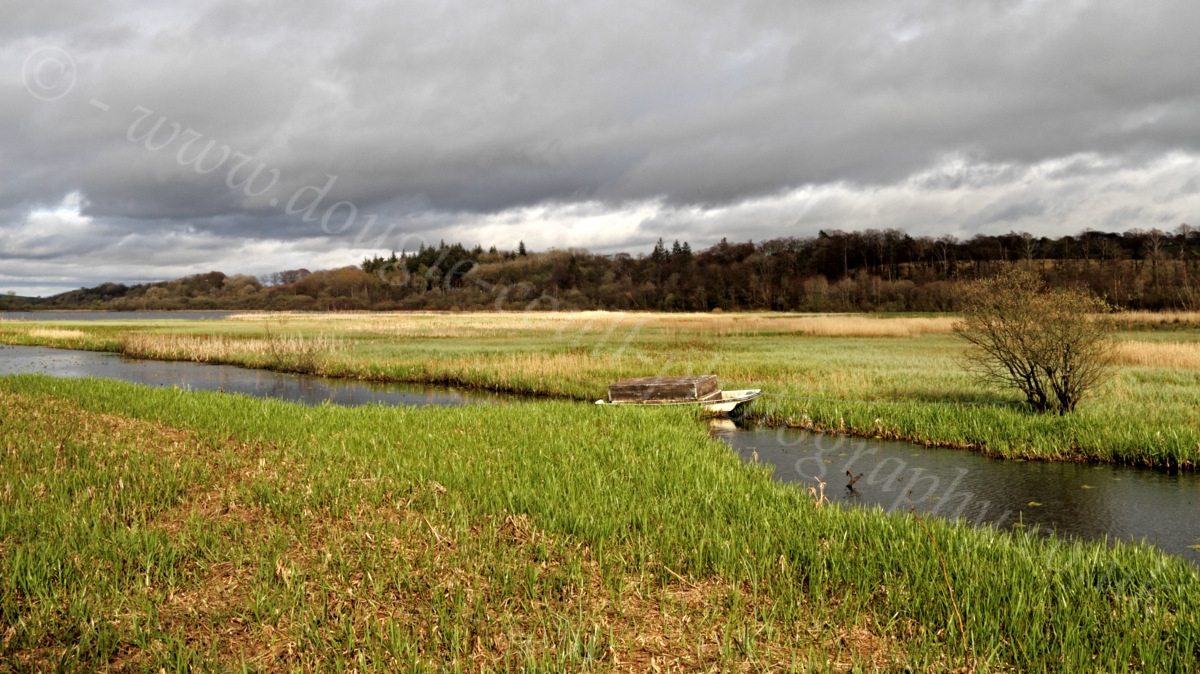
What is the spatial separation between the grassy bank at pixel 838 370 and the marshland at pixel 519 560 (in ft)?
0.96

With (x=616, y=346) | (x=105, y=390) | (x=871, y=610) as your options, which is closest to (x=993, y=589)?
(x=871, y=610)

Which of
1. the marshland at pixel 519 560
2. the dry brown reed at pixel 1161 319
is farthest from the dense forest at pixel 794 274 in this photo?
the marshland at pixel 519 560

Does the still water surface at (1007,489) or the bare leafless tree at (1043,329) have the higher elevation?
the bare leafless tree at (1043,329)

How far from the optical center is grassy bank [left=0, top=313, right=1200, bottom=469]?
1450 centimetres

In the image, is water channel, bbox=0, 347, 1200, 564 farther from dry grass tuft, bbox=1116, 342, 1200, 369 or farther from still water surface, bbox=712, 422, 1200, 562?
dry grass tuft, bbox=1116, 342, 1200, 369

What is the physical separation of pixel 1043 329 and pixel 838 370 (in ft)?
34.6

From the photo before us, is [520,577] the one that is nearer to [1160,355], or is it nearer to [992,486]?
[992,486]

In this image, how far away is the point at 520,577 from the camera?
6.25 m

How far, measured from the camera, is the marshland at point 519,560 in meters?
5.06

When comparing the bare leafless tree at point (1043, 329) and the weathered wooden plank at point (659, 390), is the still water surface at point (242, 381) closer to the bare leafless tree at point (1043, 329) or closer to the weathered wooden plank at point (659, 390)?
the weathered wooden plank at point (659, 390)

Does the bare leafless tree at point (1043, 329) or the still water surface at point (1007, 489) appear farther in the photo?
the bare leafless tree at point (1043, 329)

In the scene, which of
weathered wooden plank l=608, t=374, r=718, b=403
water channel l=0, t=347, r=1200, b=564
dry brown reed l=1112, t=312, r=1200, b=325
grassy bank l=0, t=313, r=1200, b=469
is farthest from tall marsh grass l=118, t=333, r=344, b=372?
dry brown reed l=1112, t=312, r=1200, b=325

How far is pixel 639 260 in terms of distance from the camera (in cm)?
17062

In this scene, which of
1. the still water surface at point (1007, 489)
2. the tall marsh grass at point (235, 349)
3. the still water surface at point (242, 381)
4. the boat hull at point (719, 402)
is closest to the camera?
the still water surface at point (1007, 489)
